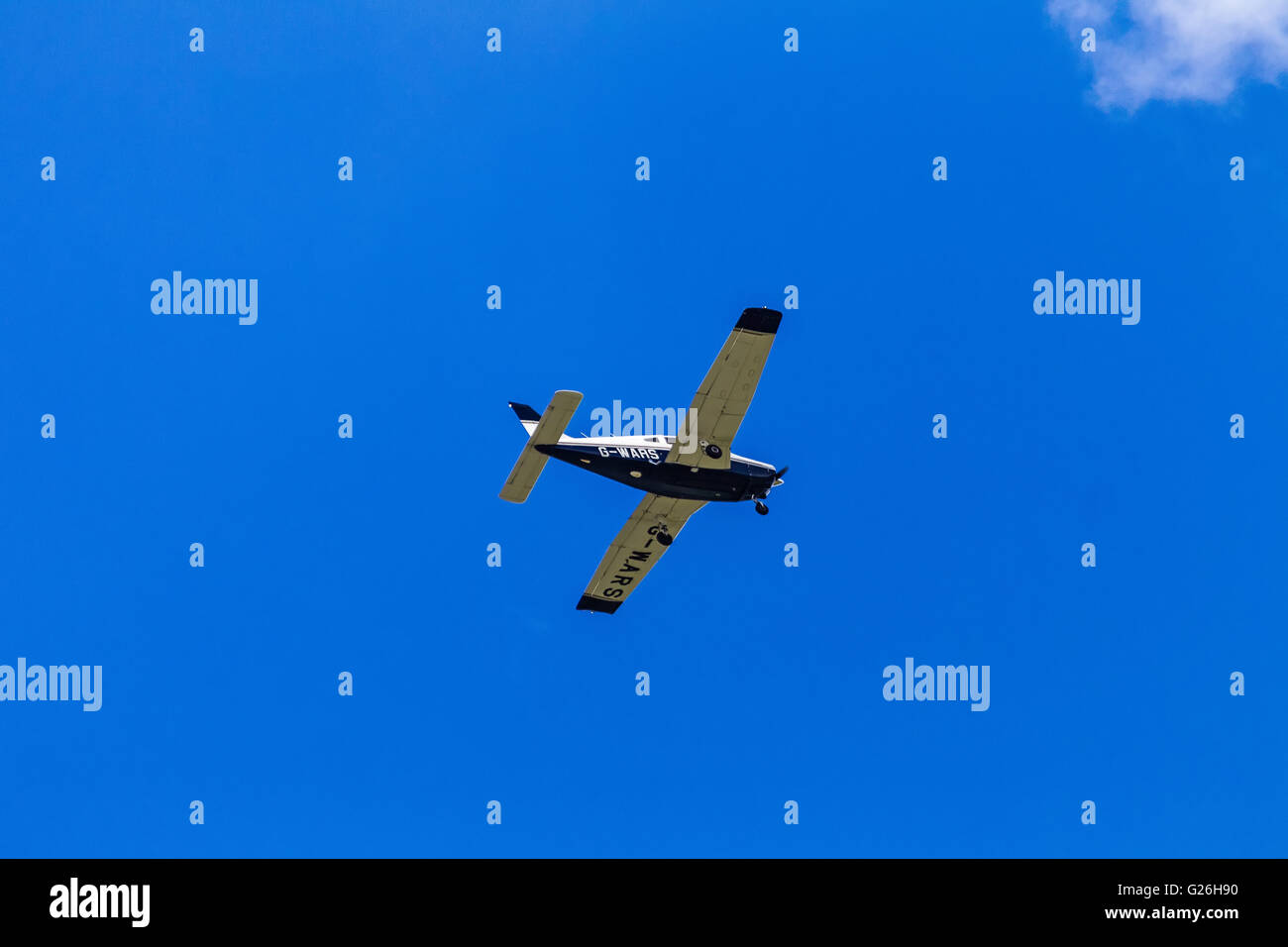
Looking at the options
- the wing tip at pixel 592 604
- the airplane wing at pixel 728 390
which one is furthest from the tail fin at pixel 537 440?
the wing tip at pixel 592 604

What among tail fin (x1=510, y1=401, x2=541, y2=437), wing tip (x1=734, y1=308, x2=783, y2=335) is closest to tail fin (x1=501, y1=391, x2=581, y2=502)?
tail fin (x1=510, y1=401, x2=541, y2=437)

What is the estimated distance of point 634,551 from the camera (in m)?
45.3

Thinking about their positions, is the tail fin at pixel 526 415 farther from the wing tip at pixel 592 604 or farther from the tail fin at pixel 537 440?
the wing tip at pixel 592 604

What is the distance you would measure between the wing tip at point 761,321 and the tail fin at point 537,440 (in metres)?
5.40

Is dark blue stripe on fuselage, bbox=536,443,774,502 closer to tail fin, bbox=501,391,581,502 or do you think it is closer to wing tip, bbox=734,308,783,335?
tail fin, bbox=501,391,581,502

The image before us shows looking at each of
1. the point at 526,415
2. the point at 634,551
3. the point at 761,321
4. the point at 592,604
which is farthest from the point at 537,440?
the point at 592,604

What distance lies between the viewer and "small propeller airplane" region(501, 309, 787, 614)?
125ft

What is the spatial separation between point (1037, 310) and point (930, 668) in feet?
46.1

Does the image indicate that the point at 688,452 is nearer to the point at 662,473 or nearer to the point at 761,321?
the point at 662,473

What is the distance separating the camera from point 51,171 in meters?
46.1

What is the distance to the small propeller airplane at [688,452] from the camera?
38.0 meters

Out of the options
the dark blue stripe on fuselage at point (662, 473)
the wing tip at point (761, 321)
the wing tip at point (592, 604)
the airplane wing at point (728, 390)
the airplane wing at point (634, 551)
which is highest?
the wing tip at point (761, 321)

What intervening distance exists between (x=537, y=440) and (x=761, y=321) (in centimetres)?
749
